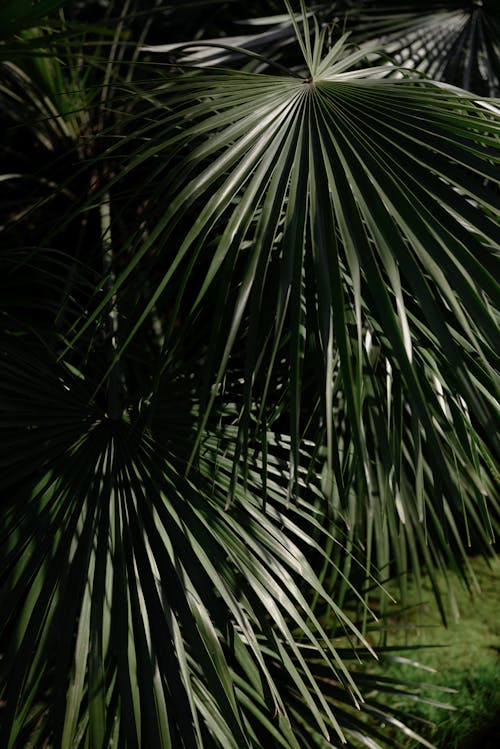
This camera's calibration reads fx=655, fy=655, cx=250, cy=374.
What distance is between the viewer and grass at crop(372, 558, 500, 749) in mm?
1872

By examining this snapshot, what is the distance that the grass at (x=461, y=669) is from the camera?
1872mm

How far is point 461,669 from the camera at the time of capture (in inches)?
84.1

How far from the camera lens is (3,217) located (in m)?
2.15

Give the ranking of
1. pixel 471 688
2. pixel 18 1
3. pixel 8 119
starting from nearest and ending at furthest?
pixel 18 1 → pixel 471 688 → pixel 8 119

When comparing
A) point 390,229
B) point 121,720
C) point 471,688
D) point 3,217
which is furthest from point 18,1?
point 471,688

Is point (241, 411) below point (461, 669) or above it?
above

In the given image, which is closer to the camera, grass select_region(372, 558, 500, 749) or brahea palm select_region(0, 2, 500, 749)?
brahea palm select_region(0, 2, 500, 749)

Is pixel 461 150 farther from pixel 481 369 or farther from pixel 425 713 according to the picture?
pixel 425 713

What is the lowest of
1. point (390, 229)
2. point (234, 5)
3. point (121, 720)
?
point (121, 720)

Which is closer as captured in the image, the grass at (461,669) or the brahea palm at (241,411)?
the brahea palm at (241,411)

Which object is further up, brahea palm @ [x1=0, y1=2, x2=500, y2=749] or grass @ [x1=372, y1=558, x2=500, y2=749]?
brahea palm @ [x1=0, y1=2, x2=500, y2=749]

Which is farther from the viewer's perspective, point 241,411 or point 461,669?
point 461,669

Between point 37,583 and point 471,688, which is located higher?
point 37,583

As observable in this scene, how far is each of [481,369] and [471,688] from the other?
1.48m
